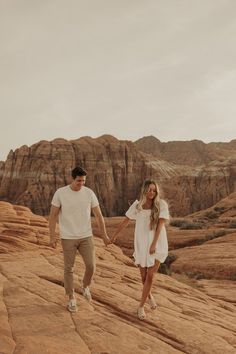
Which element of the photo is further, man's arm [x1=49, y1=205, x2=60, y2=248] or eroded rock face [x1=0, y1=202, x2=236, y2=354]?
man's arm [x1=49, y1=205, x2=60, y2=248]

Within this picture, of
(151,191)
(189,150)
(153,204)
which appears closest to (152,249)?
(153,204)

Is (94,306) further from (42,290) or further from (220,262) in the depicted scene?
(220,262)

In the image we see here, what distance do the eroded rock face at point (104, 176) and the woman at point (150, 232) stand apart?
245 feet

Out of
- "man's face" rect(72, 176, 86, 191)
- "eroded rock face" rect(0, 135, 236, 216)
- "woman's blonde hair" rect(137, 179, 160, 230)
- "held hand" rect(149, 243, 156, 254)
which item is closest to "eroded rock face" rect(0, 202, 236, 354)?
"held hand" rect(149, 243, 156, 254)

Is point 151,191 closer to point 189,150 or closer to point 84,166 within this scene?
point 84,166

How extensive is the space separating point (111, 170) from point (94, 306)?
Answer: 82600 mm

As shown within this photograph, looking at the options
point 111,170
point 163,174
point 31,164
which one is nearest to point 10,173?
point 31,164

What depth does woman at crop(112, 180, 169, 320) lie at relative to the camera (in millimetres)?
6668

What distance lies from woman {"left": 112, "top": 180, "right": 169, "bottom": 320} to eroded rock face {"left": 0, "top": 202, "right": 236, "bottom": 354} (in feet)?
2.24

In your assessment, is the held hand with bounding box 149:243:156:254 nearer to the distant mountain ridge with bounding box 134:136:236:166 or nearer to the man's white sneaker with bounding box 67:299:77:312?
the man's white sneaker with bounding box 67:299:77:312

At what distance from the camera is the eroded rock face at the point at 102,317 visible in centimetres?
549

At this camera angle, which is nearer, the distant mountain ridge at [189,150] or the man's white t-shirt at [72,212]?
the man's white t-shirt at [72,212]

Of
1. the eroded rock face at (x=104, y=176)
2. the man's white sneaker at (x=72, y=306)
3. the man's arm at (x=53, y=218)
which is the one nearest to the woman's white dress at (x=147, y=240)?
the man's white sneaker at (x=72, y=306)

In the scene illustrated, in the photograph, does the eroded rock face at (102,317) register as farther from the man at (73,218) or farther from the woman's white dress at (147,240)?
the woman's white dress at (147,240)
